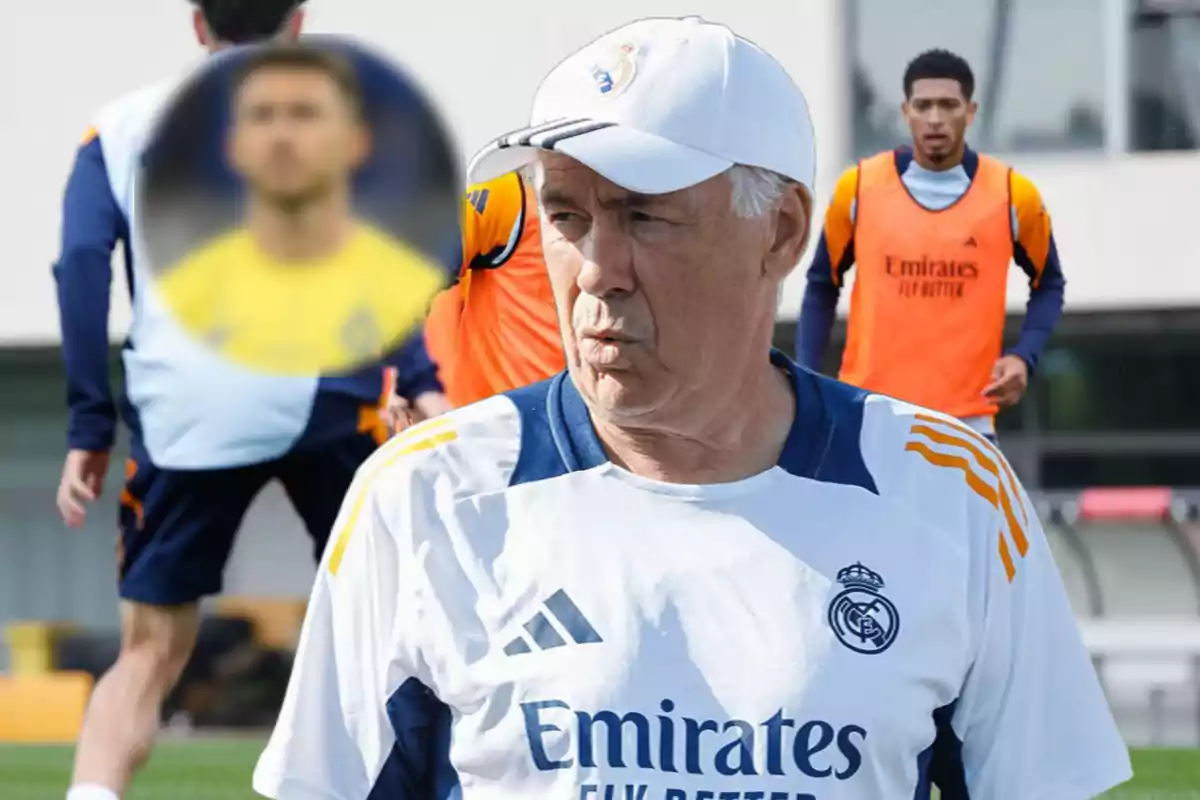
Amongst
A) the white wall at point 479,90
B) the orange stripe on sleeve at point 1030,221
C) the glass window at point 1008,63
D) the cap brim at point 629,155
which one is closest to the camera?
the cap brim at point 629,155

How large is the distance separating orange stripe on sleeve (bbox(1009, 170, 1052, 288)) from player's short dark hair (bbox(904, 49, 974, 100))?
1.12 ft

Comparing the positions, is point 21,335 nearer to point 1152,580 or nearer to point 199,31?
point 1152,580

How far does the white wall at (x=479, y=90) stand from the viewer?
17.1m

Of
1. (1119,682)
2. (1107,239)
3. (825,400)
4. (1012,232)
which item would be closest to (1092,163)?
(1107,239)

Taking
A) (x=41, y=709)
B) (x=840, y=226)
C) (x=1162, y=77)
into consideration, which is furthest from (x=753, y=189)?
(x=1162, y=77)

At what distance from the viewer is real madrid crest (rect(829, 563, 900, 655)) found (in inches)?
85.2

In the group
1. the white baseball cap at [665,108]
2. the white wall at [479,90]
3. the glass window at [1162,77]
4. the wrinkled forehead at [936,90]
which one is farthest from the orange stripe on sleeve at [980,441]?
the glass window at [1162,77]

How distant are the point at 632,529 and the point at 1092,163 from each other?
50.8ft

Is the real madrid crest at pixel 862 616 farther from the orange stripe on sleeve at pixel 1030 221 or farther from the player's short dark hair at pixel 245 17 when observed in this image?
the orange stripe on sleeve at pixel 1030 221

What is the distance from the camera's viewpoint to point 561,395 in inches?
89.5

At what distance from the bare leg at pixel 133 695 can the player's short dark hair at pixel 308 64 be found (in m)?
1.23

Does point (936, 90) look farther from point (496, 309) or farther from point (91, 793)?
point (91, 793)

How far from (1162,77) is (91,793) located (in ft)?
45.8
